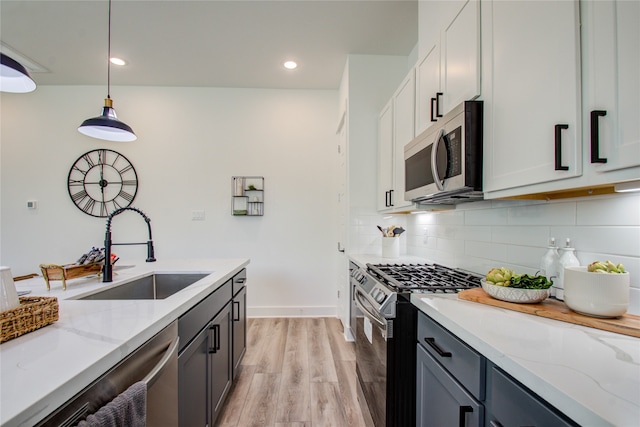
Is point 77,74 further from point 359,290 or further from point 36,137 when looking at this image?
point 359,290

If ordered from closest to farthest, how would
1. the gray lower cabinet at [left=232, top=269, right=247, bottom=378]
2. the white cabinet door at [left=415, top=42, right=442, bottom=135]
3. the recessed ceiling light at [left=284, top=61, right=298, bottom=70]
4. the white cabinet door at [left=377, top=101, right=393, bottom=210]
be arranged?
the white cabinet door at [left=415, top=42, right=442, bottom=135] → the gray lower cabinet at [left=232, top=269, right=247, bottom=378] → the white cabinet door at [left=377, top=101, right=393, bottom=210] → the recessed ceiling light at [left=284, top=61, right=298, bottom=70]

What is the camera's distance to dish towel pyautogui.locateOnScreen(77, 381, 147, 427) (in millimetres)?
610

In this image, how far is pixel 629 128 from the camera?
0.70 meters

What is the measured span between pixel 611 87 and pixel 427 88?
114cm

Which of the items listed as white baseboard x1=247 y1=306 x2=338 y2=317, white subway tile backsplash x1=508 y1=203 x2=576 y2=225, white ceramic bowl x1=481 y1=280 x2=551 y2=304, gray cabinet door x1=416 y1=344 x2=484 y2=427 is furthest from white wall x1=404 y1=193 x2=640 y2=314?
white baseboard x1=247 y1=306 x2=338 y2=317

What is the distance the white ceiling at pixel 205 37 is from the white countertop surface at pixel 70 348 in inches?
91.8

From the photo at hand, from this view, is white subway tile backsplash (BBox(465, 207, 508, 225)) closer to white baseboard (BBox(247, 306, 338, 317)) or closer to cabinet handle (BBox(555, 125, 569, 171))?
cabinet handle (BBox(555, 125, 569, 171))

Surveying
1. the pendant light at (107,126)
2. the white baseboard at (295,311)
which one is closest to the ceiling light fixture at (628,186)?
the pendant light at (107,126)

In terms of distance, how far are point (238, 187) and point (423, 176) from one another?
2.62 m

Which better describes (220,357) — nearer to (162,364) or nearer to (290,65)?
(162,364)

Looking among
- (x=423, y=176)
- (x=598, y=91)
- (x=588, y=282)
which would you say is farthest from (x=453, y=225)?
(x=598, y=91)

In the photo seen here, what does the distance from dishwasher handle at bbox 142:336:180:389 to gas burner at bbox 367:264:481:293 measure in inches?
36.3

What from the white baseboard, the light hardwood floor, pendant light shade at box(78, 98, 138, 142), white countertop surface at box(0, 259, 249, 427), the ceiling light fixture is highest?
pendant light shade at box(78, 98, 138, 142)

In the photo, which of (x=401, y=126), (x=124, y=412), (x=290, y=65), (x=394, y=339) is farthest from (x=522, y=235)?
(x=290, y=65)
